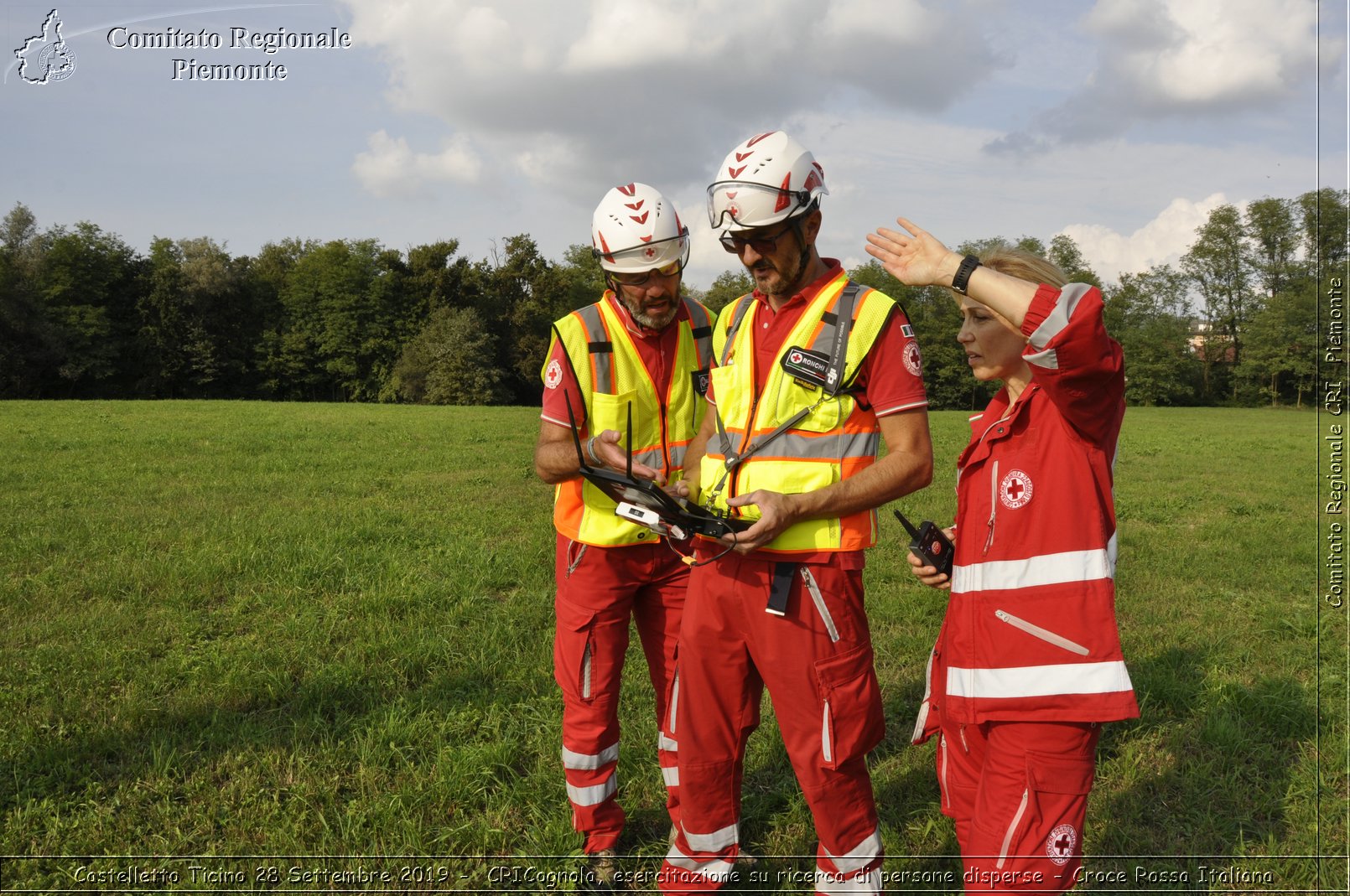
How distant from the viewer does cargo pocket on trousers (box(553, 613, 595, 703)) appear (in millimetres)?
4152

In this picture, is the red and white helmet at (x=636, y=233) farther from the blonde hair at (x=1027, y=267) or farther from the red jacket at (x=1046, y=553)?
the red jacket at (x=1046, y=553)

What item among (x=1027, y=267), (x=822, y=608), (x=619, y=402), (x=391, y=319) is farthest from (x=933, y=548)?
(x=391, y=319)

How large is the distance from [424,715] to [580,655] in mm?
2009

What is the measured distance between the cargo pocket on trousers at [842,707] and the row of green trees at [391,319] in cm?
5491

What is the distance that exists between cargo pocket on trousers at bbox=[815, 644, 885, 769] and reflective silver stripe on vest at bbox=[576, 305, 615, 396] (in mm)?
1629

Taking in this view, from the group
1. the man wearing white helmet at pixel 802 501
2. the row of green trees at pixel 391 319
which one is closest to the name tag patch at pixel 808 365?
the man wearing white helmet at pixel 802 501

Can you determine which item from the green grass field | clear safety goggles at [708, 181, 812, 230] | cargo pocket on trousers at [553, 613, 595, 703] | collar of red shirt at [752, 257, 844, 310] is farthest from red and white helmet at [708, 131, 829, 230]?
the green grass field

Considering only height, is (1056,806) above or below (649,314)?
below

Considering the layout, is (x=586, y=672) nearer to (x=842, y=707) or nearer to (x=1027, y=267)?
(x=842, y=707)

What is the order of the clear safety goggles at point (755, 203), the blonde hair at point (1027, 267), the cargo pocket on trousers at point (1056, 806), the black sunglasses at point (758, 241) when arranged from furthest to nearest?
1. the black sunglasses at point (758, 241)
2. the clear safety goggles at point (755, 203)
3. the blonde hair at point (1027, 267)
4. the cargo pocket on trousers at point (1056, 806)

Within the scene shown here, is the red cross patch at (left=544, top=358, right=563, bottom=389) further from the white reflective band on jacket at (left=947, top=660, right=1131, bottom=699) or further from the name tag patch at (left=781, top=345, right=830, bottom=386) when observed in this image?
the white reflective band on jacket at (left=947, top=660, right=1131, bottom=699)

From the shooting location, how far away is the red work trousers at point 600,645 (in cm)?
415

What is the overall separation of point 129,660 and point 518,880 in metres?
3.98

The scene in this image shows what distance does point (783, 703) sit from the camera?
331 cm
